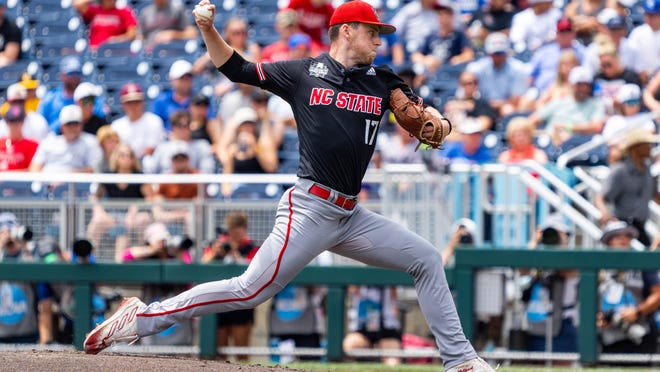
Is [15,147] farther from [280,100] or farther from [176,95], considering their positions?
[280,100]


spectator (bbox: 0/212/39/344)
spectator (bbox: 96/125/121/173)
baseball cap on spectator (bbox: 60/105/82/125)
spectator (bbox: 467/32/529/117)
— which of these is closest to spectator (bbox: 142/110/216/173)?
spectator (bbox: 96/125/121/173)

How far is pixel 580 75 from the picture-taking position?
11.9 metres

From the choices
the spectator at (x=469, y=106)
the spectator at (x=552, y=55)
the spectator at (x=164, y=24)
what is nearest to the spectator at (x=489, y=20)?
the spectator at (x=552, y=55)

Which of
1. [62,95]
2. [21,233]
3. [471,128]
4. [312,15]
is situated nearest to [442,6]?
[312,15]

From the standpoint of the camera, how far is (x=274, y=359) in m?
9.83

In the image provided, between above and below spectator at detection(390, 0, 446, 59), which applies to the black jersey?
below

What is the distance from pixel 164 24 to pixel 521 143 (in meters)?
5.25

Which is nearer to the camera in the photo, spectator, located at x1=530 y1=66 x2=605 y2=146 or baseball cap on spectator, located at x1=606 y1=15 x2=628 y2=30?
spectator, located at x1=530 y1=66 x2=605 y2=146

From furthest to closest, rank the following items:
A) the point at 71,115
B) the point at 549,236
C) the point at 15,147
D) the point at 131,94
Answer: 1. the point at 131,94
2. the point at 15,147
3. the point at 71,115
4. the point at 549,236

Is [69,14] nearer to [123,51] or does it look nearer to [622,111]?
[123,51]

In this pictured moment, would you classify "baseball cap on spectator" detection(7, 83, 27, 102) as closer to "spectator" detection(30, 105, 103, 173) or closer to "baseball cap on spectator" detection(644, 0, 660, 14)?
"spectator" detection(30, 105, 103, 173)

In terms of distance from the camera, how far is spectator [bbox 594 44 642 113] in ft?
40.2

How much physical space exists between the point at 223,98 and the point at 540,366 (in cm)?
461

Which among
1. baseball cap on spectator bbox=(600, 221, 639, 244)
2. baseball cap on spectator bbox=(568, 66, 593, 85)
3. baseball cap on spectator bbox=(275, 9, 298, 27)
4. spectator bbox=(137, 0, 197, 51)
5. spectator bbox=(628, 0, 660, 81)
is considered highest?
spectator bbox=(137, 0, 197, 51)
